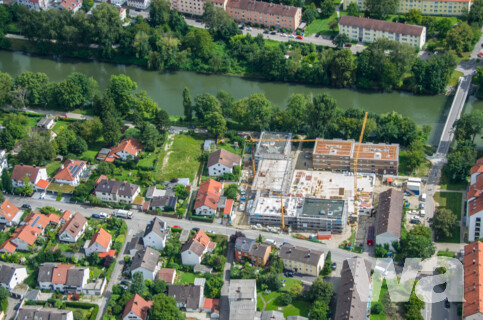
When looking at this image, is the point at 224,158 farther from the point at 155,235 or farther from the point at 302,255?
the point at 302,255

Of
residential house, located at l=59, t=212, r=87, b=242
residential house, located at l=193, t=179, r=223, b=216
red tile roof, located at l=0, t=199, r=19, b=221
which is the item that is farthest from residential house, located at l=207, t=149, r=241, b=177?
red tile roof, located at l=0, t=199, r=19, b=221

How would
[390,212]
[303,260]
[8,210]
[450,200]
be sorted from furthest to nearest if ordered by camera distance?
[8,210], [450,200], [390,212], [303,260]

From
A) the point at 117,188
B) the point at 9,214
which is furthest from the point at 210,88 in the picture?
the point at 9,214

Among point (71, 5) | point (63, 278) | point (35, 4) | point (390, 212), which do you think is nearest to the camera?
point (63, 278)

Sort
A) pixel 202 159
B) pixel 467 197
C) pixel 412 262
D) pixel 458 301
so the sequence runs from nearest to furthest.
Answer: pixel 458 301 → pixel 412 262 → pixel 467 197 → pixel 202 159

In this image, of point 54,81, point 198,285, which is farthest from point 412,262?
point 54,81

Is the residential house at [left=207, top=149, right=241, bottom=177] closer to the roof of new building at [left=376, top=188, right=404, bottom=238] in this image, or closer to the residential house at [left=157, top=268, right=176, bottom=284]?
the residential house at [left=157, top=268, right=176, bottom=284]

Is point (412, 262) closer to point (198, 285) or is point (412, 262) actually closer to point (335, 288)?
point (335, 288)
